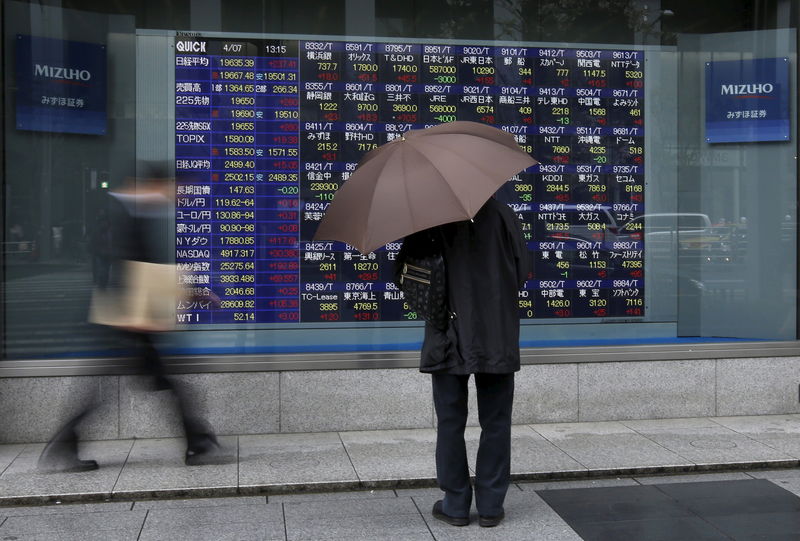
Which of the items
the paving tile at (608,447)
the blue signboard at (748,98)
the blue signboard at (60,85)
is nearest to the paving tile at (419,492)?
the paving tile at (608,447)

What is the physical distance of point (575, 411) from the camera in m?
7.30

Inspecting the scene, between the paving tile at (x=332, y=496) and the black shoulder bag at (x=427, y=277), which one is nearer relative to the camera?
the black shoulder bag at (x=427, y=277)

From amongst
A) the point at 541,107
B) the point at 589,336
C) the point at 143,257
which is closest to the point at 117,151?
the point at 143,257

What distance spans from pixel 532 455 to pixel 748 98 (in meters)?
3.52

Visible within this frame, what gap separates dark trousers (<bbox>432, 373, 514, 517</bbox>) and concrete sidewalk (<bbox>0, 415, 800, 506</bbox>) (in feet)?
2.89

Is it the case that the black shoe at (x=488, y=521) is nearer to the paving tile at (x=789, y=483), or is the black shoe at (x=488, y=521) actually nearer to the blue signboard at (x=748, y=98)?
the paving tile at (x=789, y=483)

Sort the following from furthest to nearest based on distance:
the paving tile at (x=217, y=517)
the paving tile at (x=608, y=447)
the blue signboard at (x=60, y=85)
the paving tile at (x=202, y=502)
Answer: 1. the blue signboard at (x=60, y=85)
2. the paving tile at (x=608, y=447)
3. the paving tile at (x=202, y=502)
4. the paving tile at (x=217, y=517)

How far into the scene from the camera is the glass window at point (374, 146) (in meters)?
6.83

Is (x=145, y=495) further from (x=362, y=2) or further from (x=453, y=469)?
(x=362, y=2)

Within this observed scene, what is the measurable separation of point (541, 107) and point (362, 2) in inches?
62.7

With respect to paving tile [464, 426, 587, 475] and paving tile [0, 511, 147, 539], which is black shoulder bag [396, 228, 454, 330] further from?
paving tile [0, 511, 147, 539]

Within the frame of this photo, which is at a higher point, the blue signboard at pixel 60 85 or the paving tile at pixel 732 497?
the blue signboard at pixel 60 85

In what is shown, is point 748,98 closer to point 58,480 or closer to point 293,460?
point 293,460

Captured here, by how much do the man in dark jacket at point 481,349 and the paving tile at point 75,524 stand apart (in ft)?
5.48
